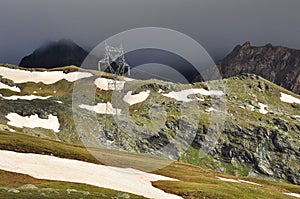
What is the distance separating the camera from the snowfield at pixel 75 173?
57.2 m

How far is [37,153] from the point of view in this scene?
2847 inches

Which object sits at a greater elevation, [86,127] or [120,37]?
[120,37]

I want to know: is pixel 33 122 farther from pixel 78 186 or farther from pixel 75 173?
pixel 78 186

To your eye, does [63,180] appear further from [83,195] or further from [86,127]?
[86,127]

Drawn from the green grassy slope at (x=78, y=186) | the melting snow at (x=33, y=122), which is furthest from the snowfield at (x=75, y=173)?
the melting snow at (x=33, y=122)

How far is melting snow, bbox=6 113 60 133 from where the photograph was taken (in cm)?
18312

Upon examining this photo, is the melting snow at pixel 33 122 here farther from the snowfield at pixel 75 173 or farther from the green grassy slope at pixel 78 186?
the snowfield at pixel 75 173

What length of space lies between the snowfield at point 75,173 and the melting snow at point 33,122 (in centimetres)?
11897

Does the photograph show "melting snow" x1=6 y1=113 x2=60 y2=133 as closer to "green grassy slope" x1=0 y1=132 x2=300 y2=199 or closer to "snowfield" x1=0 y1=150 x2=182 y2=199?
"green grassy slope" x1=0 y1=132 x2=300 y2=199

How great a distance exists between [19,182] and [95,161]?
29942 millimetres

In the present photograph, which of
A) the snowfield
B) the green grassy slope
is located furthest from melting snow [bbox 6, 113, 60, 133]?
the snowfield

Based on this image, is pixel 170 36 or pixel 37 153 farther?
pixel 37 153

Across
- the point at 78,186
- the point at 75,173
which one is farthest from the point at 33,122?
the point at 78,186

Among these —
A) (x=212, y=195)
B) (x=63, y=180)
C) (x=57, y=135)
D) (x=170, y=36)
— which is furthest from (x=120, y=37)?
(x=57, y=135)
